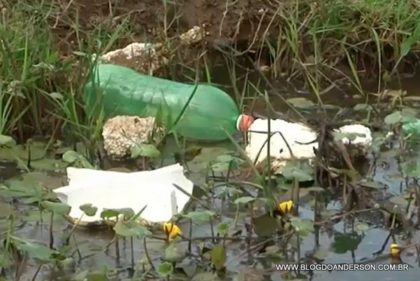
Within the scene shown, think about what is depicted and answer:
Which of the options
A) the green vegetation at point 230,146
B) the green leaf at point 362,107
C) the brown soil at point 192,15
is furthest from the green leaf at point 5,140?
the brown soil at point 192,15

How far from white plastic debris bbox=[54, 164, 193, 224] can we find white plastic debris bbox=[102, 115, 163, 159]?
29 cm

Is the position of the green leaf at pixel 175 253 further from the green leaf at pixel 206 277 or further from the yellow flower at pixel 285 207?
the yellow flower at pixel 285 207

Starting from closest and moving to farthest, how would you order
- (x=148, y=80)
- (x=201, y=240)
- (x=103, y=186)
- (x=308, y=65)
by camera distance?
(x=201, y=240) → (x=103, y=186) → (x=148, y=80) → (x=308, y=65)

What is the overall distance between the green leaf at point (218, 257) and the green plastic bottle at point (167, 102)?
3.27 feet

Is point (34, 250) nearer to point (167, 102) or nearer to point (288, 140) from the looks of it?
point (288, 140)

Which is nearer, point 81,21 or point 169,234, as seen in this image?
point 169,234

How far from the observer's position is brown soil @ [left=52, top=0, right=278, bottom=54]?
4.90 m

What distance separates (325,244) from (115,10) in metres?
2.10

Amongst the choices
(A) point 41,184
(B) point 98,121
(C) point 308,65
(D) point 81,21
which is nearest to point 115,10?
(D) point 81,21

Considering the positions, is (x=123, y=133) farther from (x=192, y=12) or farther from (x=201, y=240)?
(x=192, y=12)

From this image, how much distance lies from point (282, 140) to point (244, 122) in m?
0.23

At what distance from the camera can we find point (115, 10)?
4902mm

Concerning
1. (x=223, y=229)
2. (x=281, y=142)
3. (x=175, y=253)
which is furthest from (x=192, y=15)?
(x=175, y=253)

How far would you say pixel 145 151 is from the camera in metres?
3.43
